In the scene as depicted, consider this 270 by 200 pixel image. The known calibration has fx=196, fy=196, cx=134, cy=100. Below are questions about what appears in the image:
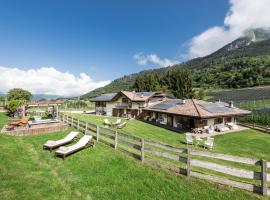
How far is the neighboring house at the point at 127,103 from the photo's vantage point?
3980cm

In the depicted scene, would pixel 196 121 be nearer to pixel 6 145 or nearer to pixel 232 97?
pixel 6 145

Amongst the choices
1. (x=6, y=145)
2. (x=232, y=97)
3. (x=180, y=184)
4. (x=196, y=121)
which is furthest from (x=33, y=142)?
(x=232, y=97)

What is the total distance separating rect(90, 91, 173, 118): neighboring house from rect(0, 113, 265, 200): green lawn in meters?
29.2

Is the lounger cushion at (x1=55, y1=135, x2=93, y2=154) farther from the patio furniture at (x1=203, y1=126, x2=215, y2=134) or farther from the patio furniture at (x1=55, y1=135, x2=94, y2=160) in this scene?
the patio furniture at (x1=203, y1=126, x2=215, y2=134)

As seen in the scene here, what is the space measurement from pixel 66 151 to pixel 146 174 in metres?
4.82

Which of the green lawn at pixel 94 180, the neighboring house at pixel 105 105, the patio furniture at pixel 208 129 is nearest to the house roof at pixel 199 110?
the patio furniture at pixel 208 129

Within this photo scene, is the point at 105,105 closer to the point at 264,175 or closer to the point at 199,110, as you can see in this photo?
the point at 199,110

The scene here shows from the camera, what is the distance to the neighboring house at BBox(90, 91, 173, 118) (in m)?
39.8

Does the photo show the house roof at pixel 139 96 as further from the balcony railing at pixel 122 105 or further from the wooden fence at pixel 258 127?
the wooden fence at pixel 258 127

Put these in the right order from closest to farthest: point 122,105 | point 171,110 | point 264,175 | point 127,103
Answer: point 264,175 < point 171,110 < point 127,103 < point 122,105

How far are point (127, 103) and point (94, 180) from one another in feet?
113

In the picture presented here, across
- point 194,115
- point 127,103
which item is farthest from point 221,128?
point 127,103

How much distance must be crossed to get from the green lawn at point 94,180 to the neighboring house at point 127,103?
29.2 metres

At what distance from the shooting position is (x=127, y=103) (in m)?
41.9
